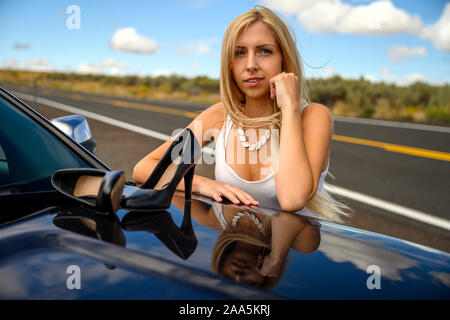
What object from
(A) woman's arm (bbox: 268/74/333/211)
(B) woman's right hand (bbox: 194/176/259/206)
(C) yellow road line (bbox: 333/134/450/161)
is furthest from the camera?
(C) yellow road line (bbox: 333/134/450/161)

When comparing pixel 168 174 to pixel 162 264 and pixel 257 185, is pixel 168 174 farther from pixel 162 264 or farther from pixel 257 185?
pixel 257 185

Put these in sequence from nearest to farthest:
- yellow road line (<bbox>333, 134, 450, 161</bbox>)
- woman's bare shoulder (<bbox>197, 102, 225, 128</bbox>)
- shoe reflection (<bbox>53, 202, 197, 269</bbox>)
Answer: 1. shoe reflection (<bbox>53, 202, 197, 269</bbox>)
2. woman's bare shoulder (<bbox>197, 102, 225, 128</bbox>)
3. yellow road line (<bbox>333, 134, 450, 161</bbox>)

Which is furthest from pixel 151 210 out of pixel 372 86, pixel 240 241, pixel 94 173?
pixel 372 86

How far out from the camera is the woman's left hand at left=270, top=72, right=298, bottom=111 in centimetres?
214

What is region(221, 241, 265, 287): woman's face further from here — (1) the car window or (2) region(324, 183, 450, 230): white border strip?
(2) region(324, 183, 450, 230): white border strip

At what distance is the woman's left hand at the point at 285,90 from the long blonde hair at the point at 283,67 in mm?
108

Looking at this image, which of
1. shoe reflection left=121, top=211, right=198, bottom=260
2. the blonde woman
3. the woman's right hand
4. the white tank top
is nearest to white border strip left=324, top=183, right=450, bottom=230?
the blonde woman

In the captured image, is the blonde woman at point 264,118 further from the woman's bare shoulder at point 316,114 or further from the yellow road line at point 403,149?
the yellow road line at point 403,149

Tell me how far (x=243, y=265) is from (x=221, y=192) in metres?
A: 0.83

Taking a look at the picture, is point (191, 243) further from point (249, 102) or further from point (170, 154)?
point (249, 102)

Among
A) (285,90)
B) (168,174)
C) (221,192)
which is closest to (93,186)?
(168,174)

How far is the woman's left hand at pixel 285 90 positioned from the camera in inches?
84.3

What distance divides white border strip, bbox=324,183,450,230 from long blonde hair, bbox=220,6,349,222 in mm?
2922

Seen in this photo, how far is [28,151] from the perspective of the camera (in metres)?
1.70
